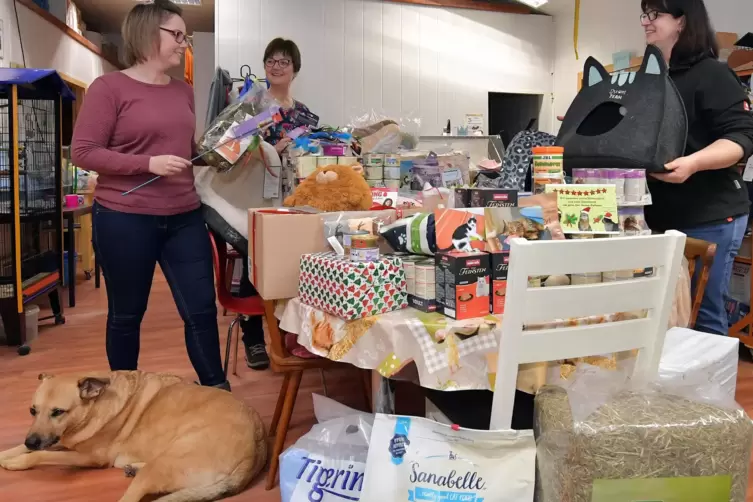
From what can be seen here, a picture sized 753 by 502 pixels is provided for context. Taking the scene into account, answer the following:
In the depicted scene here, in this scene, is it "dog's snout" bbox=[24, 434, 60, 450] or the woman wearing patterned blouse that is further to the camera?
the woman wearing patterned blouse

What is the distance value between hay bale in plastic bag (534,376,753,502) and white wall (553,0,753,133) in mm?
3488

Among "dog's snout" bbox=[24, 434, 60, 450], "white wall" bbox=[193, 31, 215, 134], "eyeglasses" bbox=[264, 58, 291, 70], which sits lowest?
"dog's snout" bbox=[24, 434, 60, 450]

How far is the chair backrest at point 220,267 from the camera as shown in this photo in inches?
102

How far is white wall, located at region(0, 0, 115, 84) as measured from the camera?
173 inches

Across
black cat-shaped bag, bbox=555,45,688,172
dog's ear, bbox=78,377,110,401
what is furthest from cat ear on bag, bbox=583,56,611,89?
dog's ear, bbox=78,377,110,401

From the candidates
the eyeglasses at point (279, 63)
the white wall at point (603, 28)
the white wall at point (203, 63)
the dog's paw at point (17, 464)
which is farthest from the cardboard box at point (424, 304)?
the white wall at point (203, 63)

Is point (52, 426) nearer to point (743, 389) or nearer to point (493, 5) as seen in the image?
point (743, 389)

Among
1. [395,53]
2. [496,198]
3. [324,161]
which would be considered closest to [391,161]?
[324,161]

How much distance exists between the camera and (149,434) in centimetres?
194

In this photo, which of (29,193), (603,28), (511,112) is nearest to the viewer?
(29,193)

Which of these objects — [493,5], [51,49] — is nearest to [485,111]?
[493,5]

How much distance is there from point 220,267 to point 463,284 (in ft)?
5.02

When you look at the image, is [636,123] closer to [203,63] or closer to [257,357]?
[257,357]

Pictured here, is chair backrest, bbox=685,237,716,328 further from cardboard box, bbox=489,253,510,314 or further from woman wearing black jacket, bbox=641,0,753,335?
cardboard box, bbox=489,253,510,314
